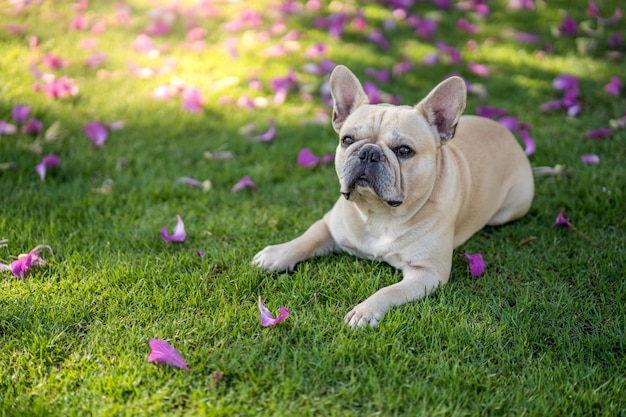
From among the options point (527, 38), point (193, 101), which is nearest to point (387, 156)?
point (193, 101)

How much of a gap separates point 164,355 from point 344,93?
192 centimetres

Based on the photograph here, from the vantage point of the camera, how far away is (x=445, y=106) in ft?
11.3

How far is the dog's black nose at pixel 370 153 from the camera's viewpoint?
10.5ft

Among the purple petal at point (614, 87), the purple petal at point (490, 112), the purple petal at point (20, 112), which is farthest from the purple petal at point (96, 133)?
the purple petal at point (614, 87)

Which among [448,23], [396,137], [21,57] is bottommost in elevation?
[448,23]

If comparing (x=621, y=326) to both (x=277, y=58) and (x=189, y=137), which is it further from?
(x=277, y=58)

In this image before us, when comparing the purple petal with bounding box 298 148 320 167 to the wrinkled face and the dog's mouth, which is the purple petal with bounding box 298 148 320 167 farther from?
the dog's mouth

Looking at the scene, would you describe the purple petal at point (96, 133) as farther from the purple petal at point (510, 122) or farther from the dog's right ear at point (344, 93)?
the purple petal at point (510, 122)

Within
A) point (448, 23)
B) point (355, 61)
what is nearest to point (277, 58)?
point (355, 61)

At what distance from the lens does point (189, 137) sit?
561cm

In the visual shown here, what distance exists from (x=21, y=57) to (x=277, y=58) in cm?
284

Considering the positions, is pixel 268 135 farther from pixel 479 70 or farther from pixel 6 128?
pixel 479 70

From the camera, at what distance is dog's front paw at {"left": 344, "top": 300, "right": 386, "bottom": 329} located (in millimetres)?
2977

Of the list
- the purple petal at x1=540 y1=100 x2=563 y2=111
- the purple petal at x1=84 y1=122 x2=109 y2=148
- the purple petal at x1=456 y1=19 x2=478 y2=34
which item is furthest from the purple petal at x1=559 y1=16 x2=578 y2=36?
the purple petal at x1=84 y1=122 x2=109 y2=148
